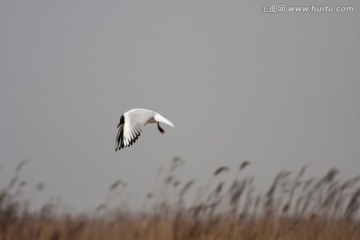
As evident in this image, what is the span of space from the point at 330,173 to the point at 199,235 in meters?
0.84

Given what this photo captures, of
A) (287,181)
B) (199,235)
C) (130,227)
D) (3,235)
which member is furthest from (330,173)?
(3,235)

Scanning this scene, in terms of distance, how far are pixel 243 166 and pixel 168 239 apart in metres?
0.61

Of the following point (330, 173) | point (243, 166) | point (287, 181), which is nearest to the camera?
point (243, 166)

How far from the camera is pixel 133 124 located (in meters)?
3.95

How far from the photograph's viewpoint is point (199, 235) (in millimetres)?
3756

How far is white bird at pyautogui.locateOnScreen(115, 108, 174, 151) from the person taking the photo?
153 inches

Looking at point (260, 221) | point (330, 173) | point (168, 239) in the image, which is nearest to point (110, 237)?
point (168, 239)

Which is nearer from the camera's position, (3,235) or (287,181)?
(3,235)

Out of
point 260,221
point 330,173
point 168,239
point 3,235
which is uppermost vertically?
point 330,173

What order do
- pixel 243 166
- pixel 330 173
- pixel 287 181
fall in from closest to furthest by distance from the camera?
pixel 243 166 → pixel 330 173 → pixel 287 181

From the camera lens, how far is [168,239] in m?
3.77

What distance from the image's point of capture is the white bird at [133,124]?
12.8ft

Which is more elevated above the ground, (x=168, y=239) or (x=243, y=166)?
(x=243, y=166)

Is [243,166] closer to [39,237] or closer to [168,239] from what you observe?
[168,239]
